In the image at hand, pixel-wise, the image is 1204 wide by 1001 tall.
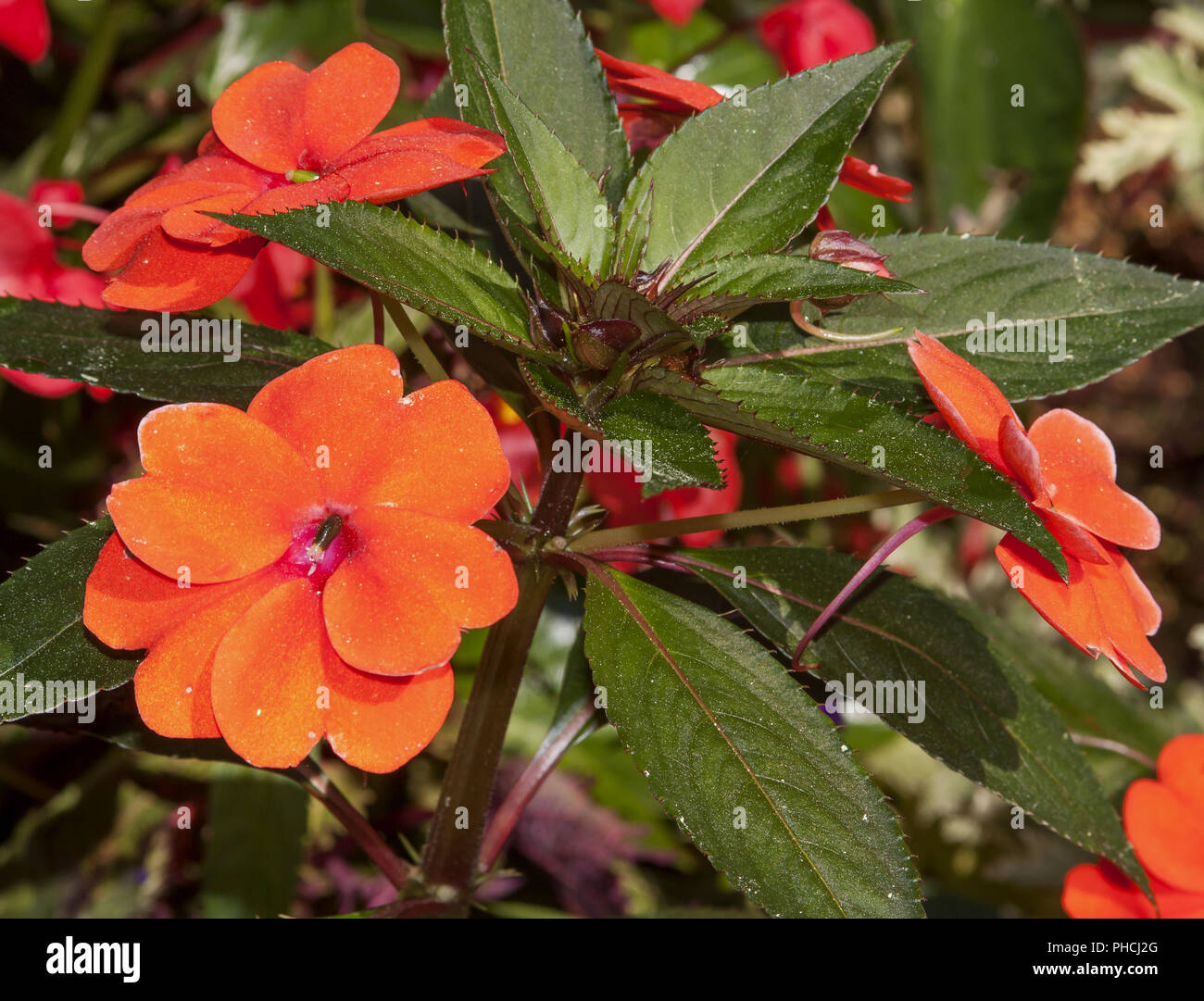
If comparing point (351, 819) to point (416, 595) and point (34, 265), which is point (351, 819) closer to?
point (416, 595)

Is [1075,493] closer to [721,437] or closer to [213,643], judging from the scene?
[213,643]

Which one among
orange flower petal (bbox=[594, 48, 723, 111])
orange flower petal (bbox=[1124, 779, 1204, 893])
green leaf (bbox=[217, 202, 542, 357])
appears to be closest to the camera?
green leaf (bbox=[217, 202, 542, 357])

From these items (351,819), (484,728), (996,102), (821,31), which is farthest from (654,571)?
(996,102)

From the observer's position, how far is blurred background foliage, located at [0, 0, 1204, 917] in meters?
1.28

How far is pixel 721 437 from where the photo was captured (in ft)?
4.11

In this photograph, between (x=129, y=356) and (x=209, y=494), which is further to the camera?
(x=129, y=356)

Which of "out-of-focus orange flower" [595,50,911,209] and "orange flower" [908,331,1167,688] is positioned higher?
"out-of-focus orange flower" [595,50,911,209]

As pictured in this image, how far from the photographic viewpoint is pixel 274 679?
1.76 feet

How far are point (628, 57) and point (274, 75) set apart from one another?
1037 mm

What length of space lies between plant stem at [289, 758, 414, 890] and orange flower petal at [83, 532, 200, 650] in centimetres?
26

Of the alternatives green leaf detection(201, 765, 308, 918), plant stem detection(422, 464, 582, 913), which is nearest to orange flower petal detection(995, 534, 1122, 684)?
plant stem detection(422, 464, 582, 913)

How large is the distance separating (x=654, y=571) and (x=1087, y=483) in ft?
1.12

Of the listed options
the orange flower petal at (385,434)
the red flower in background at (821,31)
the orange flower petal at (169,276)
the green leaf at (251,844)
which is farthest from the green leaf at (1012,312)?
the red flower in background at (821,31)

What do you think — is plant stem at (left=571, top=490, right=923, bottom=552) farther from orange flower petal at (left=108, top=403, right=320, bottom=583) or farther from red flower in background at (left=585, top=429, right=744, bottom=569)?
red flower in background at (left=585, top=429, right=744, bottom=569)
